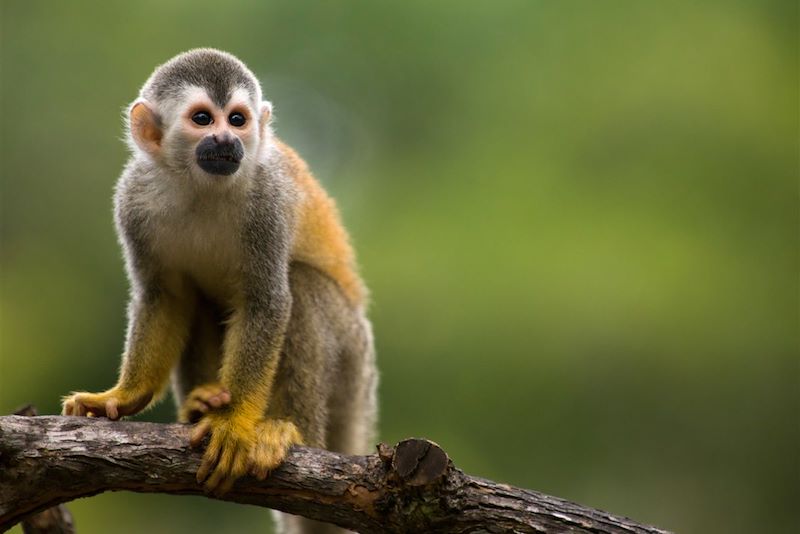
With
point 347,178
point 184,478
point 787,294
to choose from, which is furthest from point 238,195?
point 787,294

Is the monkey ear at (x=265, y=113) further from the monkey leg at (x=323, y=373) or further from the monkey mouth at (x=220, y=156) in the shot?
the monkey leg at (x=323, y=373)

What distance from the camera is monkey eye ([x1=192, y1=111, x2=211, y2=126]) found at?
4.60 meters

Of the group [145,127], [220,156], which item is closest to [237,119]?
[220,156]

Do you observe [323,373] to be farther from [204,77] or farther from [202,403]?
[204,77]

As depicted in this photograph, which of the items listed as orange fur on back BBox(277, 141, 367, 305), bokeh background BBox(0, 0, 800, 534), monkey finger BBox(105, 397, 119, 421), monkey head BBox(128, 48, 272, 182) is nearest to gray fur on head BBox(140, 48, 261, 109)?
monkey head BBox(128, 48, 272, 182)

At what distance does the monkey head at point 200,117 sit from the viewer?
177 inches

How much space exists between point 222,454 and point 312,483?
1.32ft

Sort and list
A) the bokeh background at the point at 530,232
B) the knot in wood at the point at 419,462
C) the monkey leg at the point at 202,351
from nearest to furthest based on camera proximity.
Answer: the knot in wood at the point at 419,462 < the monkey leg at the point at 202,351 < the bokeh background at the point at 530,232

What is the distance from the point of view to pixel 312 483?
13.1 ft

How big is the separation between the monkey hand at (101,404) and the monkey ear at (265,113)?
1.45 m

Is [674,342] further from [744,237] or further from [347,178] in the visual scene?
[347,178]

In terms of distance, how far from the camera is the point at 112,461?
391 centimetres

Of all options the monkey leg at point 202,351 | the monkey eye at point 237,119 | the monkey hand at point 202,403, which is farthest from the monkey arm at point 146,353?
the monkey eye at point 237,119

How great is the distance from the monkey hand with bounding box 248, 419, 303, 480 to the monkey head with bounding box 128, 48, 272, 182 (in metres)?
1.18
